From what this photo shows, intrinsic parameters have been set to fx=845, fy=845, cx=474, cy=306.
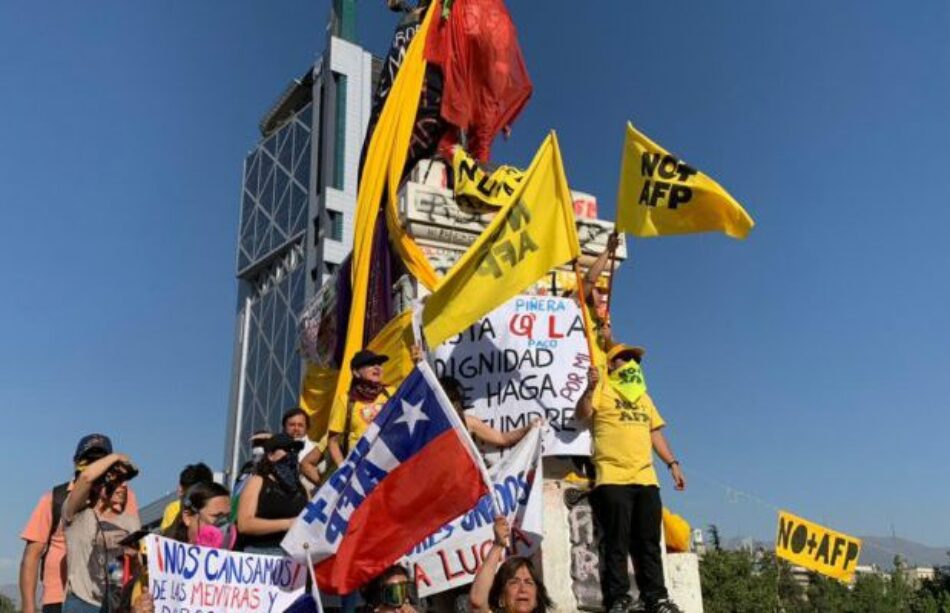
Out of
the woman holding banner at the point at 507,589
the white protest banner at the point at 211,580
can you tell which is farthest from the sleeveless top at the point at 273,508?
the woman holding banner at the point at 507,589

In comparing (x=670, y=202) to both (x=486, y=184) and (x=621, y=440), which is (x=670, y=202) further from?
(x=486, y=184)

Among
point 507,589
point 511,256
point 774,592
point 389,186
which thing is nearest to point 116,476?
point 507,589

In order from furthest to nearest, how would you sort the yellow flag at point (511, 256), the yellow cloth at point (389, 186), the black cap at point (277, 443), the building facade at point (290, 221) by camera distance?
the building facade at point (290, 221), the yellow cloth at point (389, 186), the yellow flag at point (511, 256), the black cap at point (277, 443)

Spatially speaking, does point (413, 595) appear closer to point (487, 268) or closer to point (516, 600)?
point (516, 600)

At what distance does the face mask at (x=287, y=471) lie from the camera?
462cm

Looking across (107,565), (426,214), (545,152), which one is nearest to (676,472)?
(545,152)

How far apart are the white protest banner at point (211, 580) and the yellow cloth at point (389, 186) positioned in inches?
127

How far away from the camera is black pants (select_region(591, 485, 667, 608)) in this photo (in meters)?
5.07

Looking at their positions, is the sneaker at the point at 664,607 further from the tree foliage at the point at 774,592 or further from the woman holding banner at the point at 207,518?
the tree foliage at the point at 774,592

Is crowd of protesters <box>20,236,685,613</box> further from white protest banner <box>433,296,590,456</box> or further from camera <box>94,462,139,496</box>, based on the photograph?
white protest banner <box>433,296,590,456</box>

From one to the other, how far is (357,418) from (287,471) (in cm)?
67

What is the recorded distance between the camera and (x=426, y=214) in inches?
302

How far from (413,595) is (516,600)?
2.24 feet

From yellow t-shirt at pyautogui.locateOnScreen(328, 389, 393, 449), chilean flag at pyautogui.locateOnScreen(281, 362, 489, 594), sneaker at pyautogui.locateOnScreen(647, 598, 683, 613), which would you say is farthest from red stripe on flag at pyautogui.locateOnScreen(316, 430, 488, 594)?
sneaker at pyautogui.locateOnScreen(647, 598, 683, 613)
